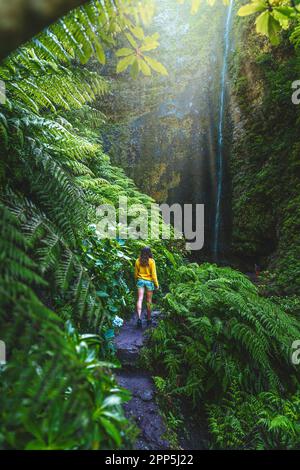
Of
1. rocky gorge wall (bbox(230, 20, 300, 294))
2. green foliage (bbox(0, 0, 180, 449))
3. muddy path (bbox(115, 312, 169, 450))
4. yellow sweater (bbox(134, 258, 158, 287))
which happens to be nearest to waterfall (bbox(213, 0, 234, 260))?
rocky gorge wall (bbox(230, 20, 300, 294))

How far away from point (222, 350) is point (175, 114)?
9.10 meters

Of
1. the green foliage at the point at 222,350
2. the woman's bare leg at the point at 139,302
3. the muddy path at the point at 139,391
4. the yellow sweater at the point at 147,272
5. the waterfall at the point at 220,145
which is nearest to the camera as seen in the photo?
the muddy path at the point at 139,391

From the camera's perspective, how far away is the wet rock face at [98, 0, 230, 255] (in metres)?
10.0

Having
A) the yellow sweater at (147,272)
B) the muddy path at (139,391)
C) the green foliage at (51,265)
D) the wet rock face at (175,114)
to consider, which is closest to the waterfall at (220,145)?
the wet rock face at (175,114)

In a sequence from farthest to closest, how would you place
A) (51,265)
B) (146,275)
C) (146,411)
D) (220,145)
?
(220,145) → (146,275) → (146,411) → (51,265)

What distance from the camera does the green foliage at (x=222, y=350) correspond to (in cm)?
302

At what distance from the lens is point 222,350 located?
3.16 m

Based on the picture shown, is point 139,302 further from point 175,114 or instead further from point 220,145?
point 175,114

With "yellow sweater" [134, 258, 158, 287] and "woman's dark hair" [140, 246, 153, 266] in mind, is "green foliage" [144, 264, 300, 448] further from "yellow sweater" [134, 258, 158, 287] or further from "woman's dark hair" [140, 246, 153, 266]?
"woman's dark hair" [140, 246, 153, 266]

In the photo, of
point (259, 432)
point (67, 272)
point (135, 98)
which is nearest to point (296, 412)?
point (259, 432)

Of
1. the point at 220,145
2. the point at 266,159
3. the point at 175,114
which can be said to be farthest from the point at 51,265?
the point at 175,114

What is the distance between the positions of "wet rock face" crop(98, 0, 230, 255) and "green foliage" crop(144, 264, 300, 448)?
6491 millimetres

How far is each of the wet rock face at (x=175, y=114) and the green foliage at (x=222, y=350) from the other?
256 inches

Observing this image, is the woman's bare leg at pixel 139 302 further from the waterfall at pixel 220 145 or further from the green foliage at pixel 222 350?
the waterfall at pixel 220 145
